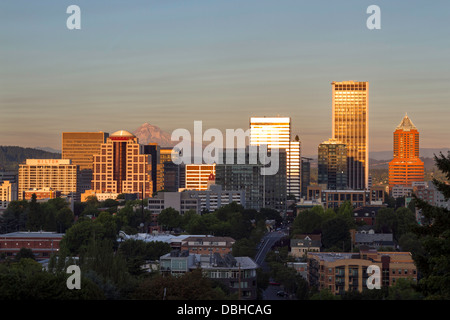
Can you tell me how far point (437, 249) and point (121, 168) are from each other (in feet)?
581

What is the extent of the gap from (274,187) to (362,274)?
101334 millimetres

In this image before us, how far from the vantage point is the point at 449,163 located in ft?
62.6

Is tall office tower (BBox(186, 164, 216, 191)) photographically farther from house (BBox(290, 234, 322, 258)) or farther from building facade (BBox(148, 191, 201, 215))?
house (BBox(290, 234, 322, 258))

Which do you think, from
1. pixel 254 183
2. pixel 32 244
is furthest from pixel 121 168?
pixel 32 244

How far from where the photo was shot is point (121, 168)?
7618 inches

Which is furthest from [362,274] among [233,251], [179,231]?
[179,231]

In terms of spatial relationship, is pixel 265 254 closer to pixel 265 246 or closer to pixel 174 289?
pixel 265 246

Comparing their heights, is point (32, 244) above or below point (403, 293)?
below

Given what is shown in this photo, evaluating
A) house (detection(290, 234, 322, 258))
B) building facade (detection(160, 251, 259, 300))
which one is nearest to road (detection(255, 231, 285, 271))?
house (detection(290, 234, 322, 258))

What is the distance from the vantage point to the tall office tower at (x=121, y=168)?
628 feet

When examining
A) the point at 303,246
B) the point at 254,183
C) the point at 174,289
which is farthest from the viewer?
the point at 254,183

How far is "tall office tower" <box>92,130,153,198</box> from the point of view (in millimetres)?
191375

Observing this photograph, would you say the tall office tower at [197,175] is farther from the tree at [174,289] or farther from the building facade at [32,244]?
the tree at [174,289]
